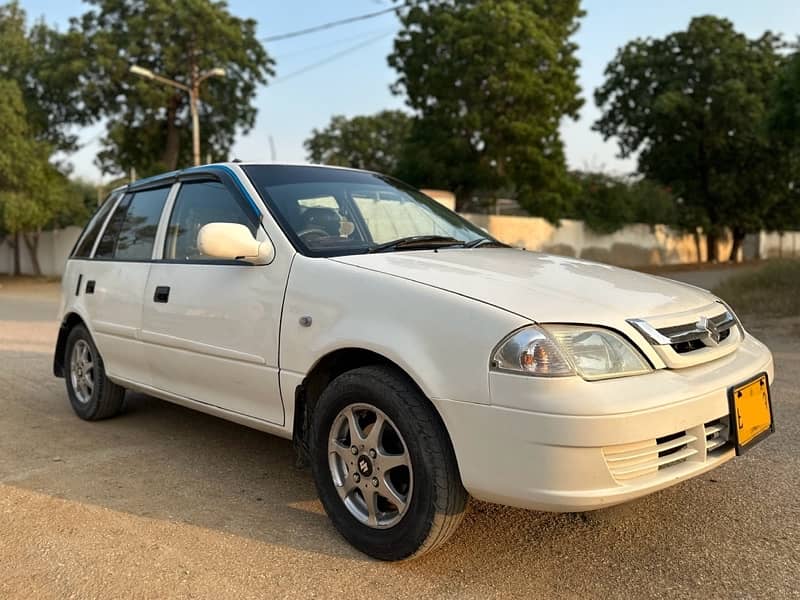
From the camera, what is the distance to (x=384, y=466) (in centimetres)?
285

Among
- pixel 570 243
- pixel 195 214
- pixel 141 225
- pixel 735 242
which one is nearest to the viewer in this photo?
pixel 195 214

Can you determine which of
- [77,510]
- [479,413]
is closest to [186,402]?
[77,510]

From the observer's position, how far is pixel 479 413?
8.31ft

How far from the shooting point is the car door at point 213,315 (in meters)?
3.34

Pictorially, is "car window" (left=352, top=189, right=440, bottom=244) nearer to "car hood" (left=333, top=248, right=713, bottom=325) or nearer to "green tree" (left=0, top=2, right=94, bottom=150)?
"car hood" (left=333, top=248, right=713, bottom=325)

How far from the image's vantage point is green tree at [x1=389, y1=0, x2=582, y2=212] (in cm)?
2305

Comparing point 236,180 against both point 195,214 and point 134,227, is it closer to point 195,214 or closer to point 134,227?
point 195,214

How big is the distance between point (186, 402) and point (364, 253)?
144cm

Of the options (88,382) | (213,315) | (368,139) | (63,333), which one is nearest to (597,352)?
(213,315)

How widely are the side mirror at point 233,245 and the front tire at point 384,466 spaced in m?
0.76

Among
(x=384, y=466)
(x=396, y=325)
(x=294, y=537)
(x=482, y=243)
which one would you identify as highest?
(x=482, y=243)

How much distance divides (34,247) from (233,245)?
93.3ft

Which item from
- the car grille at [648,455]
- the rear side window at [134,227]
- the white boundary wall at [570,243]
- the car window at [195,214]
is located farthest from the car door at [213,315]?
the white boundary wall at [570,243]

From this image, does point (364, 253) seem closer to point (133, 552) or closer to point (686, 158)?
point (133, 552)
